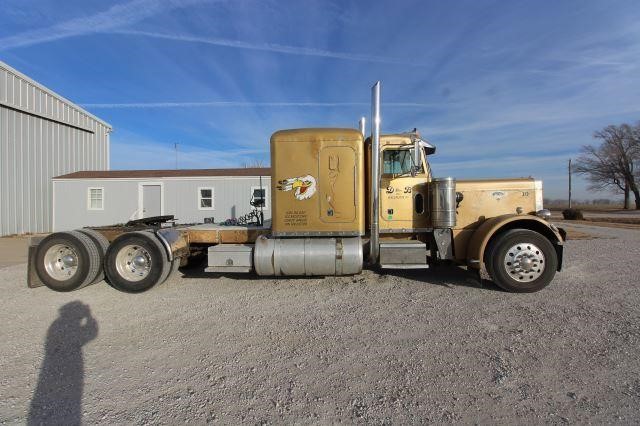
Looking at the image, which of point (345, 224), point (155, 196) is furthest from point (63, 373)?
point (155, 196)

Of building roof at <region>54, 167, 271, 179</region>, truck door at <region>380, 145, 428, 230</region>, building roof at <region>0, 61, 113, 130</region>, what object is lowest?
truck door at <region>380, 145, 428, 230</region>

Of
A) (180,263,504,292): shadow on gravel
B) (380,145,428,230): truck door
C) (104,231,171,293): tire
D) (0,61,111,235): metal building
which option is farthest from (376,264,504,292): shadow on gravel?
(0,61,111,235): metal building

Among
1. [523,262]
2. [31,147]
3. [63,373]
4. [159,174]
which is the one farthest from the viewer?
[159,174]

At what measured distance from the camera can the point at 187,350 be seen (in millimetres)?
3496

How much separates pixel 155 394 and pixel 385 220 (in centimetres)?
431

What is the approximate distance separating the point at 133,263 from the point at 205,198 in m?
11.1

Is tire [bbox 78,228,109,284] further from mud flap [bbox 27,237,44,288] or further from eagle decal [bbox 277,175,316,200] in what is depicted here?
eagle decal [bbox 277,175,316,200]

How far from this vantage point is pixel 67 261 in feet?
19.3

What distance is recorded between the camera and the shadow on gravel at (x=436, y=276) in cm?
583

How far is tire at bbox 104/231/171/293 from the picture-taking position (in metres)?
5.58

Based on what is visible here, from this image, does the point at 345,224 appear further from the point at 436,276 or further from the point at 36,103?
the point at 36,103

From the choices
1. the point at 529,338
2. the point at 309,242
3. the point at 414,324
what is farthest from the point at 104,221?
the point at 529,338

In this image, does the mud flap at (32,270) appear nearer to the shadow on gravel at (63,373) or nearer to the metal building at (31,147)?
the shadow on gravel at (63,373)

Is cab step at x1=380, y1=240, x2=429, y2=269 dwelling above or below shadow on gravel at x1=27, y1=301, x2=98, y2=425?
above
